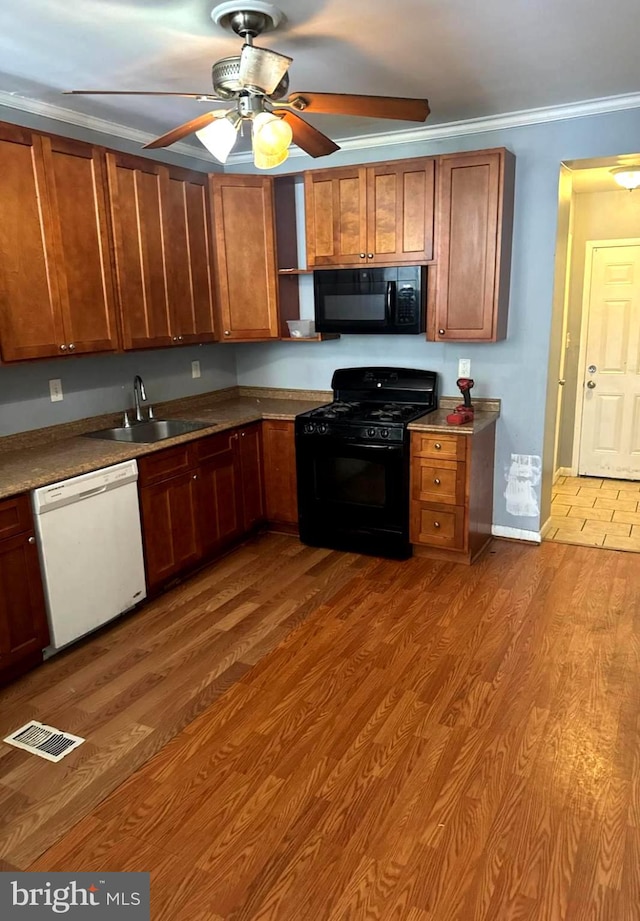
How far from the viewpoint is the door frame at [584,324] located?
5430mm

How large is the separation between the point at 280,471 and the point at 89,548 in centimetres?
159

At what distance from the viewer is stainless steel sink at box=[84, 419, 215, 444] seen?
3.91 m

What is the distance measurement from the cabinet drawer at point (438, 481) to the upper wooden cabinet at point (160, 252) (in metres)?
1.64

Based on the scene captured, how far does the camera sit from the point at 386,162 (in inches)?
152

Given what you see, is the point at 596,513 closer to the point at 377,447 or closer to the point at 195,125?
the point at 377,447

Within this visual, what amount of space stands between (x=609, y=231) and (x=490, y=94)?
2580mm

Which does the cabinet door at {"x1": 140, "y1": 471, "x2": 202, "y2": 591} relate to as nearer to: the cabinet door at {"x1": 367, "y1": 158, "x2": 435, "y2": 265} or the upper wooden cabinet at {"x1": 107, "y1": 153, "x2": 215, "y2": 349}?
the upper wooden cabinet at {"x1": 107, "y1": 153, "x2": 215, "y2": 349}

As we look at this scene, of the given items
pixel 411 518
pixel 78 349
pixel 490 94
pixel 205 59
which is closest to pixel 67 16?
pixel 205 59

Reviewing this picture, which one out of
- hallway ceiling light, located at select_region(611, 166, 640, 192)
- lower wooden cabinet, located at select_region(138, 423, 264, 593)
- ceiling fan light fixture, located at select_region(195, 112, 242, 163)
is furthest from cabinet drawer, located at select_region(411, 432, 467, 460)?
hallway ceiling light, located at select_region(611, 166, 640, 192)

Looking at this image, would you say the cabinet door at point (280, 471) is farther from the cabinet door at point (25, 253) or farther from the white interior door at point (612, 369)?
the white interior door at point (612, 369)

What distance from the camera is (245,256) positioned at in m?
4.32

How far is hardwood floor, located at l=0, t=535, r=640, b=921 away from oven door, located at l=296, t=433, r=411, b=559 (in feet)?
1.48

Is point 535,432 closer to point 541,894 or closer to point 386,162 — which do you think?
point 386,162

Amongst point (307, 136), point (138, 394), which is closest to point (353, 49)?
point (307, 136)
